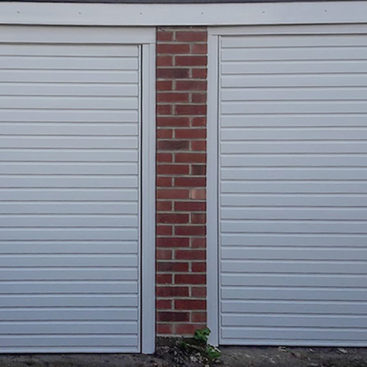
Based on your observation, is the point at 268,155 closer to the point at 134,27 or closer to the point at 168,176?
the point at 168,176

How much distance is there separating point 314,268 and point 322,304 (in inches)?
11.5

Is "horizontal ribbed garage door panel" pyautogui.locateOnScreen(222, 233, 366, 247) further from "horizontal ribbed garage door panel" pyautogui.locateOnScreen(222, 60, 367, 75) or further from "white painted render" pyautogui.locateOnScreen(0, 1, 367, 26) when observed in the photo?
"white painted render" pyautogui.locateOnScreen(0, 1, 367, 26)

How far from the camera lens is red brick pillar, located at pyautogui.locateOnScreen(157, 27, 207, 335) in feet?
16.2

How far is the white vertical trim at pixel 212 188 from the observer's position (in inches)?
196

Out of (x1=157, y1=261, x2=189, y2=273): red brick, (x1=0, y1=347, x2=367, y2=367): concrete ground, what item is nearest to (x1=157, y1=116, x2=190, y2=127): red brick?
(x1=157, y1=261, x2=189, y2=273): red brick

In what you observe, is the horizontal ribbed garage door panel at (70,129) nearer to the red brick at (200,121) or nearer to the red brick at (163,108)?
the red brick at (163,108)

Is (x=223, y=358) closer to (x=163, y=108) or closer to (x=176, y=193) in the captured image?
(x=176, y=193)

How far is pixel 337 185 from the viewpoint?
5004 mm

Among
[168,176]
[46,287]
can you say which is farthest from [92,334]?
[168,176]

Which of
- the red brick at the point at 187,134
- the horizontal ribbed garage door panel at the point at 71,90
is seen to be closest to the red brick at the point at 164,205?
the red brick at the point at 187,134

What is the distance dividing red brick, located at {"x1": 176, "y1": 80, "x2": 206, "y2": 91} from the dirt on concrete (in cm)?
198

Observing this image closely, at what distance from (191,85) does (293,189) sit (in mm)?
1139

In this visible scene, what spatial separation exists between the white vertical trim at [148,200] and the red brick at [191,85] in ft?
0.67

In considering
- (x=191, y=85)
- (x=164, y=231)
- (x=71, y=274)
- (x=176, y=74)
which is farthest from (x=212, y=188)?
(x=71, y=274)
